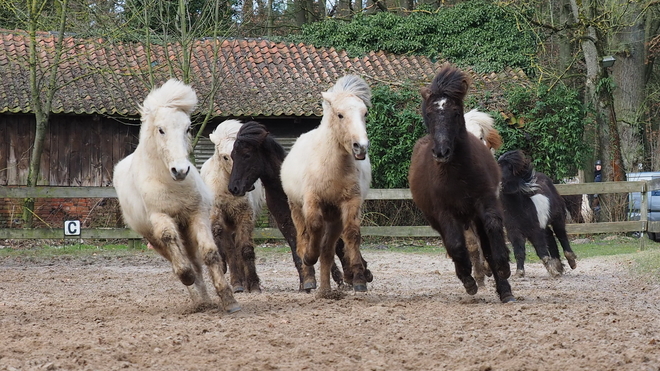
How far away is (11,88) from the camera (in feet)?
76.5

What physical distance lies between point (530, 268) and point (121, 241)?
10.6 meters

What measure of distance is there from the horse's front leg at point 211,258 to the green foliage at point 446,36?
1952 centimetres

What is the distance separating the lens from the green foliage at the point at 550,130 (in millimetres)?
21047

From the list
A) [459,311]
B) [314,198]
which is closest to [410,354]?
[459,311]

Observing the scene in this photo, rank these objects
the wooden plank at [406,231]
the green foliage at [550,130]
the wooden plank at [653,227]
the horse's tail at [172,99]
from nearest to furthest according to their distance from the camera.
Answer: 1. the horse's tail at [172,99]
2. the wooden plank at [653,227]
3. the wooden plank at [406,231]
4. the green foliage at [550,130]

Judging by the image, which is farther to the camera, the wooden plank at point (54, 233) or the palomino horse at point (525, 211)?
the wooden plank at point (54, 233)

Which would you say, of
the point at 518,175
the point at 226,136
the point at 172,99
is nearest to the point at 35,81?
the point at 226,136

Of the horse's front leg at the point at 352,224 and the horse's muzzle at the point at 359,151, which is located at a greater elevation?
the horse's muzzle at the point at 359,151

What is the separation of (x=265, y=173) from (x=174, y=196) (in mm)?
2660

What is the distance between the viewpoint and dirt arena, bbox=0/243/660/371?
496cm

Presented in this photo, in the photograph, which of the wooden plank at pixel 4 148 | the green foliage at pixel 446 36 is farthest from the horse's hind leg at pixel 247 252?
the green foliage at pixel 446 36

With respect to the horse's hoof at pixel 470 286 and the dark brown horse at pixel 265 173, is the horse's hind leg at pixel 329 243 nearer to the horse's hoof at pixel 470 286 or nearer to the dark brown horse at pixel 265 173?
the dark brown horse at pixel 265 173

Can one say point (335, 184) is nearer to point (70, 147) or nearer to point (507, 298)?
point (507, 298)

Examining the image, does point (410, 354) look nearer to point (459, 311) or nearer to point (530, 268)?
point (459, 311)
